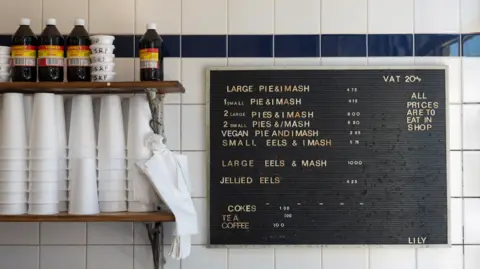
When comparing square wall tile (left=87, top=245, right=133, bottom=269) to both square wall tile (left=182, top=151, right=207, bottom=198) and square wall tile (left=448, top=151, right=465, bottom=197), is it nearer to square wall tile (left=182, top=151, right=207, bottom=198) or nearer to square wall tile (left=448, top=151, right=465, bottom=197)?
square wall tile (left=182, top=151, right=207, bottom=198)

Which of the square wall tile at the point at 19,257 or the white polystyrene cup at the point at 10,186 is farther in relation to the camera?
the square wall tile at the point at 19,257

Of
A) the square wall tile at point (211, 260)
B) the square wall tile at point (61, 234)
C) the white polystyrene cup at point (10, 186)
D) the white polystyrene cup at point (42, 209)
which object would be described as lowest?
the square wall tile at point (211, 260)

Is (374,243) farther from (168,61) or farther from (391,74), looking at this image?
(168,61)

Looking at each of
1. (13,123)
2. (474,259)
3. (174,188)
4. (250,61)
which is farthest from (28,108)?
(474,259)

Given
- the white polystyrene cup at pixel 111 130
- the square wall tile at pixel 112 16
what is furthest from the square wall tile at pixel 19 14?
the white polystyrene cup at pixel 111 130

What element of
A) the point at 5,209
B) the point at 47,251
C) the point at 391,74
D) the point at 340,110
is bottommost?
the point at 47,251

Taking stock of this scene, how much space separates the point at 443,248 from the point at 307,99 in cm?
71

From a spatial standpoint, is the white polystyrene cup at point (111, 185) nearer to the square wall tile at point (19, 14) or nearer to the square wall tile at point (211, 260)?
the square wall tile at point (211, 260)

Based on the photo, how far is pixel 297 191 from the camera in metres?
2.02

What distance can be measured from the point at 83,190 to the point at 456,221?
128 centimetres

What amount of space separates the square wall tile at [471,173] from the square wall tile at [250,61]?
2.53 ft

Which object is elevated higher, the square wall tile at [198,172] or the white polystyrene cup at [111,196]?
the square wall tile at [198,172]

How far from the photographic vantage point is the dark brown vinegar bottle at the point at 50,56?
1826 millimetres

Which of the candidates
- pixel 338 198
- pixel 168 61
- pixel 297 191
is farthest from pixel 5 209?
pixel 338 198
